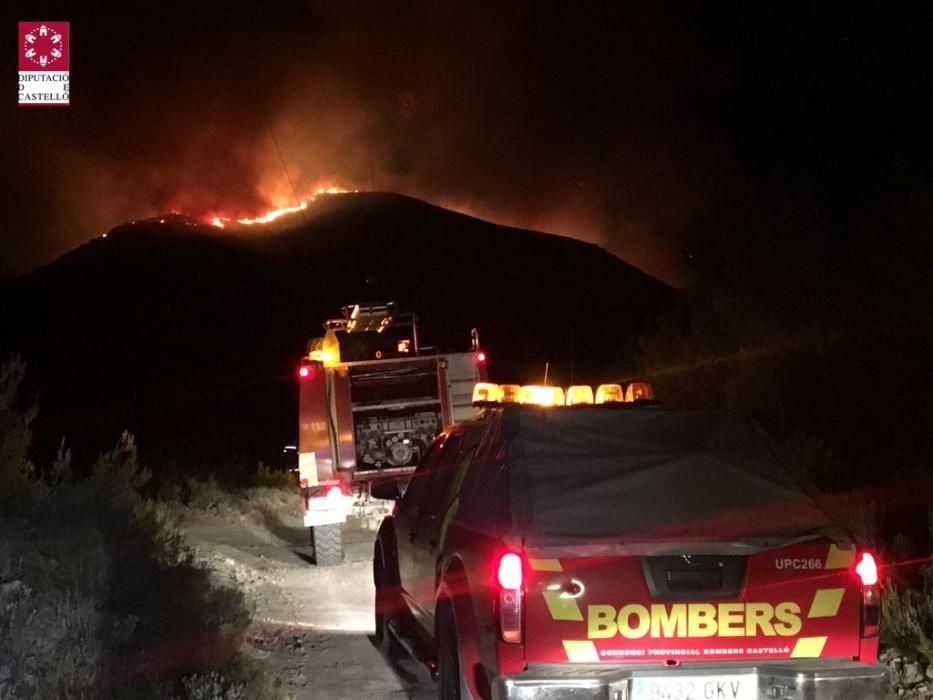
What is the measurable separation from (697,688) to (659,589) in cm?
45

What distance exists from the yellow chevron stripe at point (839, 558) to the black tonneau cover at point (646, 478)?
133mm

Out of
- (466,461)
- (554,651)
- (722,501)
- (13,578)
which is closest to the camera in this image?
(554,651)

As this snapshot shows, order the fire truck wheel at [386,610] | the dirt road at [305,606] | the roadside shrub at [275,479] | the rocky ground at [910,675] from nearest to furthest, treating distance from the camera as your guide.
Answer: the rocky ground at [910,675] < the dirt road at [305,606] < the fire truck wheel at [386,610] < the roadside shrub at [275,479]

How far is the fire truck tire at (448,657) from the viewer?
5.37 meters

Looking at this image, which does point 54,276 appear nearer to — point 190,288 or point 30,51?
point 190,288

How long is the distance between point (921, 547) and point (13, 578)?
7375 millimetres

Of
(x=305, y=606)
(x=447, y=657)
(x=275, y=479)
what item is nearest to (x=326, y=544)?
(x=305, y=606)

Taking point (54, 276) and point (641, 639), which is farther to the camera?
point (54, 276)

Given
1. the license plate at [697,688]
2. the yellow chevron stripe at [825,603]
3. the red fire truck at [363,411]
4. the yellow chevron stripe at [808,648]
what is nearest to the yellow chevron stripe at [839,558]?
the yellow chevron stripe at [825,603]

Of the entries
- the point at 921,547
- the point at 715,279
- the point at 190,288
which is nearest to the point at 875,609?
the point at 921,547

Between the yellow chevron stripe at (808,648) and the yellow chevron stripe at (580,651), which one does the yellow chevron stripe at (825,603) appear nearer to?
the yellow chevron stripe at (808,648)

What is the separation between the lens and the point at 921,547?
921 cm

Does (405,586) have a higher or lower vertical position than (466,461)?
lower

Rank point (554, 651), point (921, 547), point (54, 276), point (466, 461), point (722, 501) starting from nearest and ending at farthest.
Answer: point (554, 651) → point (722, 501) → point (466, 461) → point (921, 547) → point (54, 276)
